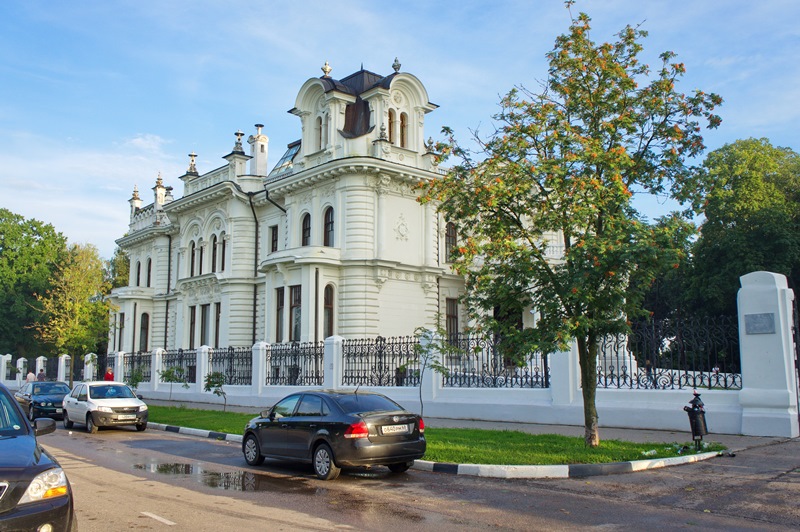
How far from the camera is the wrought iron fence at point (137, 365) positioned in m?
35.4

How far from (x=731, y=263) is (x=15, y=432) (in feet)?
126

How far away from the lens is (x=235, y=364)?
95.1ft

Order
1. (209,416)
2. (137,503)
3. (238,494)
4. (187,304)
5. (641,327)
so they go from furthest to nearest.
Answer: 1. (187,304)
2. (209,416)
3. (641,327)
4. (238,494)
5. (137,503)

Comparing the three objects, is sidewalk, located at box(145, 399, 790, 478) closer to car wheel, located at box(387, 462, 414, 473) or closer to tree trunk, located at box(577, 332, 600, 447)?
car wheel, located at box(387, 462, 414, 473)

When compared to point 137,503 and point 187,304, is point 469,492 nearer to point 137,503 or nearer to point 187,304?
point 137,503

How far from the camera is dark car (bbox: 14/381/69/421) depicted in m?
23.8

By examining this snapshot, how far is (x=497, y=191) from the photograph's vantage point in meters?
12.7

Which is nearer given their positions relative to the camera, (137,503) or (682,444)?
(137,503)

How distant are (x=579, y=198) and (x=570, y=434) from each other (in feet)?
18.6

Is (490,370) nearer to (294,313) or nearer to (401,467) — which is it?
(401,467)

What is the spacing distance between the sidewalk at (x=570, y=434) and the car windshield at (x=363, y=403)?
47.4 inches

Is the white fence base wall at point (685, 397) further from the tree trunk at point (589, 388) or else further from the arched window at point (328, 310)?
the arched window at point (328, 310)

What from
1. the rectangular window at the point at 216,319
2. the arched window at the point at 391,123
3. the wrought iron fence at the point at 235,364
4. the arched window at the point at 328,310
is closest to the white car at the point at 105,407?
the wrought iron fence at the point at 235,364

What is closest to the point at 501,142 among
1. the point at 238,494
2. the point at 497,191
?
the point at 497,191
